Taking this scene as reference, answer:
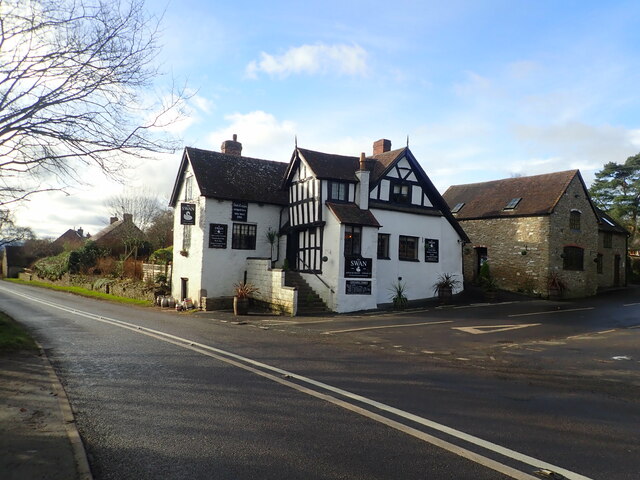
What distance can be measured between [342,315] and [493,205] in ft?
51.4

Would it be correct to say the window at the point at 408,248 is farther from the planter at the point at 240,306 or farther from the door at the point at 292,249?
the planter at the point at 240,306

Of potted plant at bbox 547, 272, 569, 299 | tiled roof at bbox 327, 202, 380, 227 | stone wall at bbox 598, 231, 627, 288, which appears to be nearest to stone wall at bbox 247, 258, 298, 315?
tiled roof at bbox 327, 202, 380, 227

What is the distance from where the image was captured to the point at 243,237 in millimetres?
24688

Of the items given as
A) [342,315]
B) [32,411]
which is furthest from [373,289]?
[32,411]

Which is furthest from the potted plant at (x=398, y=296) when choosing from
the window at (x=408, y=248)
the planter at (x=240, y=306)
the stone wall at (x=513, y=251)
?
the stone wall at (x=513, y=251)

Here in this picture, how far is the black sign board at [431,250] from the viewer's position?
2431cm

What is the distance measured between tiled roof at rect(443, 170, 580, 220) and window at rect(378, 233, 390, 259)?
985 cm

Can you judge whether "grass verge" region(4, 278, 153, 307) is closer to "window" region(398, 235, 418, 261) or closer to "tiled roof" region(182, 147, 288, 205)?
"tiled roof" region(182, 147, 288, 205)

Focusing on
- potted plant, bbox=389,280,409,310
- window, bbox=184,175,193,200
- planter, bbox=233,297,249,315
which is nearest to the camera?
planter, bbox=233,297,249,315

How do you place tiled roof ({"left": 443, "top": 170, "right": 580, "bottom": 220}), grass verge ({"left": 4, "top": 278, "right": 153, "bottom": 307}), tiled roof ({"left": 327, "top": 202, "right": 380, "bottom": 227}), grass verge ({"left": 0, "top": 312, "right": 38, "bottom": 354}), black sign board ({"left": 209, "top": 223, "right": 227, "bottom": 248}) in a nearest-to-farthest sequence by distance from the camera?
grass verge ({"left": 0, "top": 312, "right": 38, "bottom": 354}) → tiled roof ({"left": 327, "top": 202, "right": 380, "bottom": 227}) → black sign board ({"left": 209, "top": 223, "right": 227, "bottom": 248}) → grass verge ({"left": 4, "top": 278, "right": 153, "bottom": 307}) → tiled roof ({"left": 443, "top": 170, "right": 580, "bottom": 220})

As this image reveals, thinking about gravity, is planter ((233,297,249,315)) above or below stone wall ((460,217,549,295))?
below

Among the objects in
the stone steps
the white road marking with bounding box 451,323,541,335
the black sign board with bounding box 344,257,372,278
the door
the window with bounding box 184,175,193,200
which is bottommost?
the white road marking with bounding box 451,323,541,335

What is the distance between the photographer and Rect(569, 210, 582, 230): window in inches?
1104

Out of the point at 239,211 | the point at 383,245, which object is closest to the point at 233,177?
the point at 239,211
